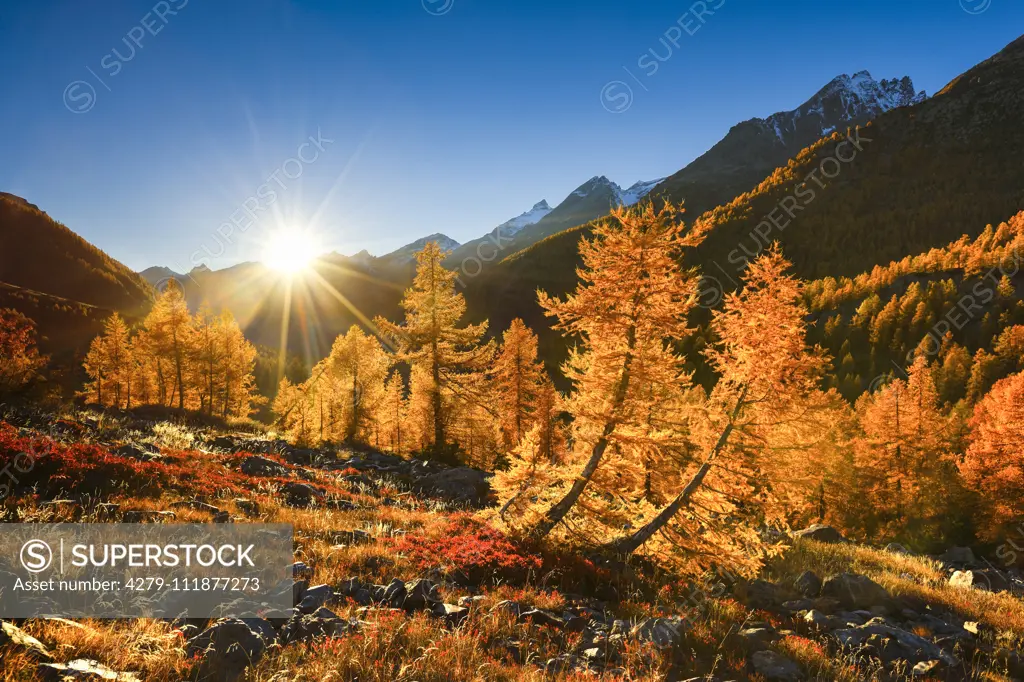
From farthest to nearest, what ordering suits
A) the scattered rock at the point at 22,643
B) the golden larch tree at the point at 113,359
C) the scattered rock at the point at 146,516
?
the golden larch tree at the point at 113,359, the scattered rock at the point at 146,516, the scattered rock at the point at 22,643

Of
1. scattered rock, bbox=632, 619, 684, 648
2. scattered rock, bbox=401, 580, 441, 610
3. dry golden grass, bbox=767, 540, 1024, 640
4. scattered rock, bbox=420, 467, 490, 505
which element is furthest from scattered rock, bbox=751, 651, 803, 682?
scattered rock, bbox=420, 467, 490, 505

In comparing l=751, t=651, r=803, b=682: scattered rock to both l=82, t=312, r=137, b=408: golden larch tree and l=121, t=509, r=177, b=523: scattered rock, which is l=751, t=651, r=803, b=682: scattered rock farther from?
l=82, t=312, r=137, b=408: golden larch tree

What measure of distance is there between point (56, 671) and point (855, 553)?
21730 millimetres

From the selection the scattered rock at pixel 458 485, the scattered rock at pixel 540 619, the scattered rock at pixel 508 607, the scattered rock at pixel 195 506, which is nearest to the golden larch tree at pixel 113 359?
the scattered rock at pixel 458 485

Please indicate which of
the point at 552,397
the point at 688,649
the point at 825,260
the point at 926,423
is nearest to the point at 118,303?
the point at 552,397

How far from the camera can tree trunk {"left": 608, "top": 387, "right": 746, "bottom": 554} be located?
1086 centimetres

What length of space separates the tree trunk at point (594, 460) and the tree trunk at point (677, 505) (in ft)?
5.19

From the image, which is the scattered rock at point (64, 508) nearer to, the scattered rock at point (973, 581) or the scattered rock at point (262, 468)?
the scattered rock at point (262, 468)

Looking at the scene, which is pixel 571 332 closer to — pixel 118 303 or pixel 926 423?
pixel 926 423

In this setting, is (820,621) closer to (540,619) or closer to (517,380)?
(540,619)

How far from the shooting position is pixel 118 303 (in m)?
106

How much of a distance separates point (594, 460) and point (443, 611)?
571cm

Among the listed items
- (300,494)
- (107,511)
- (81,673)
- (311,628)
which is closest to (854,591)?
→ (311,628)

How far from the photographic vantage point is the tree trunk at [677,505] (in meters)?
10.9
